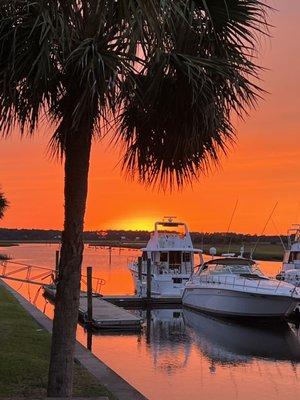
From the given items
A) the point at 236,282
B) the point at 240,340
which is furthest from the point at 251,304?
the point at 240,340

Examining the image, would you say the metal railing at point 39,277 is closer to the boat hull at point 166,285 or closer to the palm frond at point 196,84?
the boat hull at point 166,285

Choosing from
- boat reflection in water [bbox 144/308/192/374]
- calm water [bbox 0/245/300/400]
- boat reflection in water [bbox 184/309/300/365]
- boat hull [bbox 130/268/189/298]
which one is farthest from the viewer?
boat hull [bbox 130/268/189/298]

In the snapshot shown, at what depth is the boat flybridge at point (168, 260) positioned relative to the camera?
35.0 m

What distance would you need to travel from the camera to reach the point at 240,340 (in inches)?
923

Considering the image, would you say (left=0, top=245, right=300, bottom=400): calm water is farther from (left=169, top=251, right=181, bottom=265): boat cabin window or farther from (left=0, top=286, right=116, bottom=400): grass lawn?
(left=169, top=251, right=181, bottom=265): boat cabin window

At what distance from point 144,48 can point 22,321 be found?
11.5 metres

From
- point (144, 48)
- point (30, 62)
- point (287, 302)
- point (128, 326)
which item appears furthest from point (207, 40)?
point (287, 302)

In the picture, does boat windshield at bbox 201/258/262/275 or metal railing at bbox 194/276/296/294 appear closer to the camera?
metal railing at bbox 194/276/296/294

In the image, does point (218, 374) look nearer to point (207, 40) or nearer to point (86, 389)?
point (86, 389)

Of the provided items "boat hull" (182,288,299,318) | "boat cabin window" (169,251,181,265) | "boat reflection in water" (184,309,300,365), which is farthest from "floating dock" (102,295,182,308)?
"boat hull" (182,288,299,318)

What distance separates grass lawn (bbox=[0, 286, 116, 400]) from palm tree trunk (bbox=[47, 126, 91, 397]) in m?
1.33

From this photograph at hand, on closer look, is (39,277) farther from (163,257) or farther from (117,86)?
(117,86)

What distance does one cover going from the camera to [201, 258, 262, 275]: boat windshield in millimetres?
29734

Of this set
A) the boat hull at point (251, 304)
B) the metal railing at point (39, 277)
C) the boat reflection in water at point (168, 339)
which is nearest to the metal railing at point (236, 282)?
the boat hull at point (251, 304)
